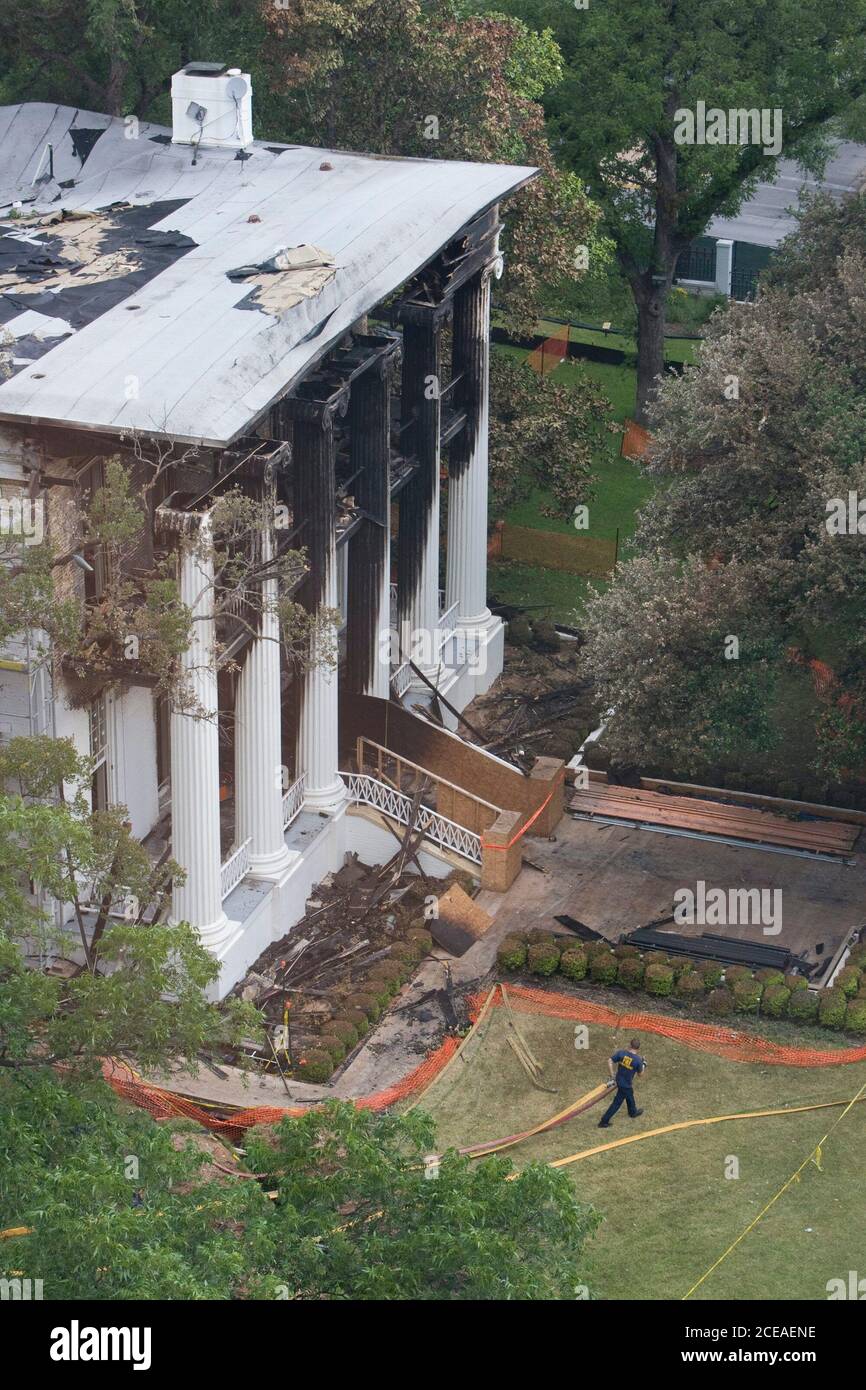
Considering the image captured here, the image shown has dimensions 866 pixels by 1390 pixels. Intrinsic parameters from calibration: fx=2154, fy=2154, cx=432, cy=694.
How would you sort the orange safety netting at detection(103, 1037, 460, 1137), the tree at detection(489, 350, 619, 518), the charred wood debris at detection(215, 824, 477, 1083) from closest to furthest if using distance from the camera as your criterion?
1. the orange safety netting at detection(103, 1037, 460, 1137)
2. the charred wood debris at detection(215, 824, 477, 1083)
3. the tree at detection(489, 350, 619, 518)

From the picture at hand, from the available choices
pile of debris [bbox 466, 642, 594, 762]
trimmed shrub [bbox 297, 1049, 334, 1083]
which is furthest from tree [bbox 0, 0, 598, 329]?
trimmed shrub [bbox 297, 1049, 334, 1083]

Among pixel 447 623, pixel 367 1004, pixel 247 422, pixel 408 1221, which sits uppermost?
pixel 247 422

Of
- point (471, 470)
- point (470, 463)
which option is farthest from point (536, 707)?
point (470, 463)

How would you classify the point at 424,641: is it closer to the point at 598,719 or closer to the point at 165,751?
the point at 598,719

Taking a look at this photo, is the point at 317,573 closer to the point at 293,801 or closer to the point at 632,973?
the point at 293,801

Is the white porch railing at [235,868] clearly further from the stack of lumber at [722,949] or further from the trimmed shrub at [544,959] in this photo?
the stack of lumber at [722,949]

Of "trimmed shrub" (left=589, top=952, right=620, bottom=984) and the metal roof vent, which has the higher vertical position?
the metal roof vent

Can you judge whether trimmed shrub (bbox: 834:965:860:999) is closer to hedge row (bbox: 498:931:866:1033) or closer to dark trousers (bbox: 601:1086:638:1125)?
hedge row (bbox: 498:931:866:1033)
